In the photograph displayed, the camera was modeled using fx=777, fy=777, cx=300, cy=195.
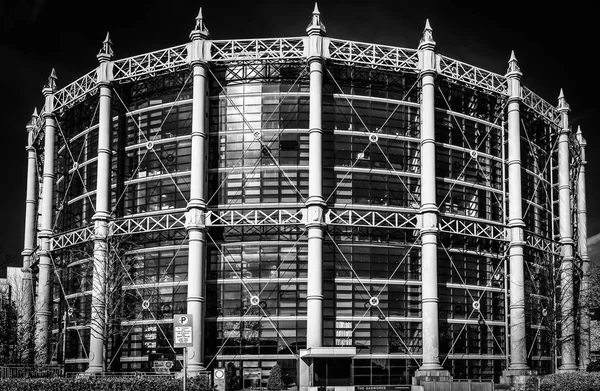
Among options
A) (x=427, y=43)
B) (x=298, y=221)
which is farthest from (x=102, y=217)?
(x=427, y=43)

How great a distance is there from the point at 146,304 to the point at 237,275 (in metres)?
6.75

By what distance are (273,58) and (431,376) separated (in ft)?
77.6

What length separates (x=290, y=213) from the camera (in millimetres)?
51594

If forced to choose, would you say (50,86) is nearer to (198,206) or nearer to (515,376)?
(198,206)

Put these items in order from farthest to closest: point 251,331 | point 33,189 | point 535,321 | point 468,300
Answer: point 33,189 < point 535,321 < point 468,300 < point 251,331

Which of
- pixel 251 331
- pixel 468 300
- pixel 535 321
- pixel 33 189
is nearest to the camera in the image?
pixel 251 331

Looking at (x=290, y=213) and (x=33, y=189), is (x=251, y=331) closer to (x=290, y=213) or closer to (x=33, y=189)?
(x=290, y=213)

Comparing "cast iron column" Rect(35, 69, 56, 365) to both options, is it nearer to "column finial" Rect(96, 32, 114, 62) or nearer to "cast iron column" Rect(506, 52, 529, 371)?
"column finial" Rect(96, 32, 114, 62)

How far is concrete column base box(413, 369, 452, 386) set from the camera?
49469 mm

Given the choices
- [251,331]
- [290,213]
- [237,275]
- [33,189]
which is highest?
[33,189]

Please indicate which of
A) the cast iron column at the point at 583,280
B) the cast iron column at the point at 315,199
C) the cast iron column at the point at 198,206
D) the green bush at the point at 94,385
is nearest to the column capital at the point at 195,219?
the cast iron column at the point at 198,206

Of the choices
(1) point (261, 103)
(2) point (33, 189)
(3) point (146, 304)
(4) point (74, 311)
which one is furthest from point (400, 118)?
(2) point (33, 189)

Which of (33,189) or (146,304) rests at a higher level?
(33,189)

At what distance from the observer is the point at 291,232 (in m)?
52.5
